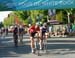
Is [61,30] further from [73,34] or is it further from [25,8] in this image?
[25,8]

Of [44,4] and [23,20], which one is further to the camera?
[23,20]

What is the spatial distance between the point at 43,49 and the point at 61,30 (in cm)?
3255

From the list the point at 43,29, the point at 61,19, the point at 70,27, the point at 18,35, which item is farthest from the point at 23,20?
the point at 43,29

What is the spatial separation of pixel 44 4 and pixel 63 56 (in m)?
4.35

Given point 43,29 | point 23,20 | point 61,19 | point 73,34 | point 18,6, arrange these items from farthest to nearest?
point 23,20, point 61,19, point 73,34, point 43,29, point 18,6

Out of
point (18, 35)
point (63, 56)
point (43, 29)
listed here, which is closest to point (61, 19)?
point (18, 35)

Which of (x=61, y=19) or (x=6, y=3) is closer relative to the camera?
(x=6, y=3)

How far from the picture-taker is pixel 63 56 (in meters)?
19.1

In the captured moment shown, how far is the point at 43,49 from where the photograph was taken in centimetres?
2333

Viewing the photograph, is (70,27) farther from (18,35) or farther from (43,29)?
(43,29)

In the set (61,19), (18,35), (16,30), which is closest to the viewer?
(16,30)

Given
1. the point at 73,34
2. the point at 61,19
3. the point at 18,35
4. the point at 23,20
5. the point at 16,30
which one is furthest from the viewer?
the point at 23,20

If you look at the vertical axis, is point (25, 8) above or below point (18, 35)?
above

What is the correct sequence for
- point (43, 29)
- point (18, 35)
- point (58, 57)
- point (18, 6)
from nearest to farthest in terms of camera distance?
point (58, 57), point (18, 6), point (43, 29), point (18, 35)
